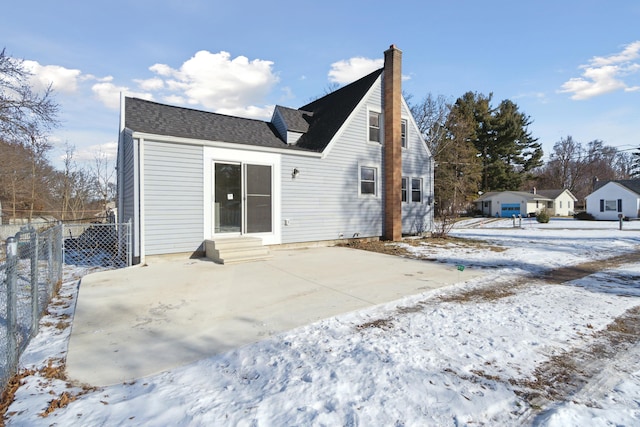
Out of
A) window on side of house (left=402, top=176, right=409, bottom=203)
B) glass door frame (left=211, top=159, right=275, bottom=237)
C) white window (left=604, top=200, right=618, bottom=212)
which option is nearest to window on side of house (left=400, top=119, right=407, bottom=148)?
window on side of house (left=402, top=176, right=409, bottom=203)

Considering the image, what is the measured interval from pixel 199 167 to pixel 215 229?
70.7 inches

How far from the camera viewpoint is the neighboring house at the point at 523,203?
3756 cm

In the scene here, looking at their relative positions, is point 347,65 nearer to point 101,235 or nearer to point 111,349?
point 101,235

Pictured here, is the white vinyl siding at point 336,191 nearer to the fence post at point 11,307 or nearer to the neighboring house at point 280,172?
the neighboring house at point 280,172

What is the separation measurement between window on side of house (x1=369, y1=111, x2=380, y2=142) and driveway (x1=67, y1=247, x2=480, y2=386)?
6.24 m

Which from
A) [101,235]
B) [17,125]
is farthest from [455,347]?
[17,125]

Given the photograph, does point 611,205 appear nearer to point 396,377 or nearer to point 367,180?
point 367,180

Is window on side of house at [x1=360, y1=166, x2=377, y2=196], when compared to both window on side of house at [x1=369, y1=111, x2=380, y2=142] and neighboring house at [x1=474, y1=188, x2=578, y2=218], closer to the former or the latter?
window on side of house at [x1=369, y1=111, x2=380, y2=142]

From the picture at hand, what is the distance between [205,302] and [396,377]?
324cm

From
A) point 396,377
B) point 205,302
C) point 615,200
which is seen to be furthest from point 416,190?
point 615,200

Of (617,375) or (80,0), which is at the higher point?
(80,0)

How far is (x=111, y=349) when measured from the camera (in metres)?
3.17

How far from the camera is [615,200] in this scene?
106ft

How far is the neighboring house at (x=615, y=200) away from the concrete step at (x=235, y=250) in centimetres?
3968
